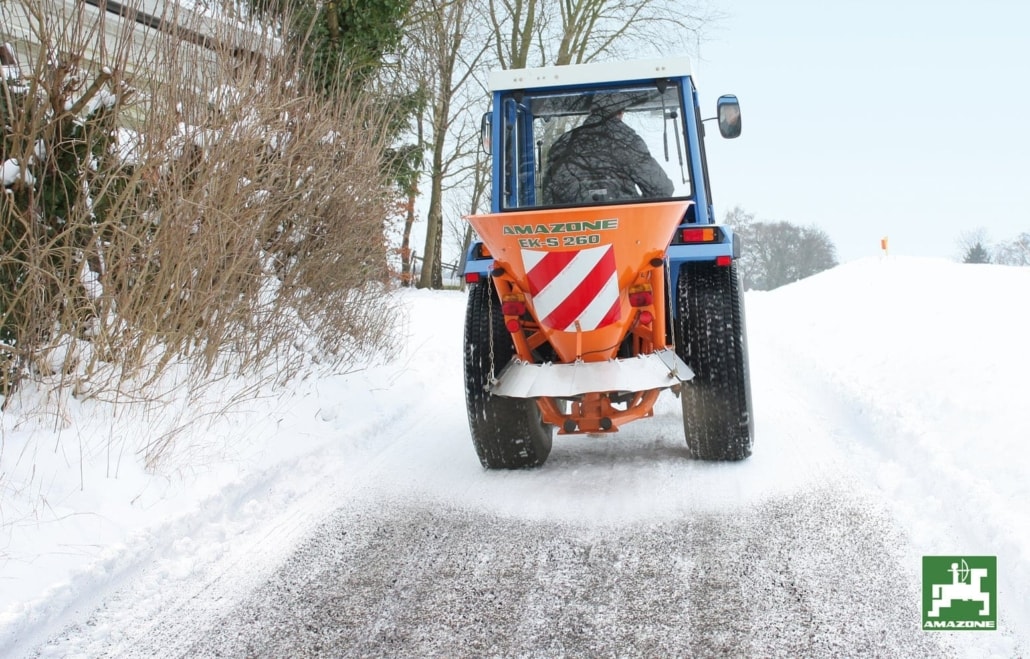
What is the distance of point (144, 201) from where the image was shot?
449 centimetres

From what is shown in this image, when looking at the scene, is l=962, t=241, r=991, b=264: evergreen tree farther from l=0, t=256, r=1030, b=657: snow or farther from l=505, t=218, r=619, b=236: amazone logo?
l=505, t=218, r=619, b=236: amazone logo

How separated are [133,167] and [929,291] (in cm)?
896

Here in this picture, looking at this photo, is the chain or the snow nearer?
the snow

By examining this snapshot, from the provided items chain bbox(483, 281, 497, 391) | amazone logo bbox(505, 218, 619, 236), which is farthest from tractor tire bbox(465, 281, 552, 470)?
amazone logo bbox(505, 218, 619, 236)

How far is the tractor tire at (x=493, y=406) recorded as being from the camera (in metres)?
4.28

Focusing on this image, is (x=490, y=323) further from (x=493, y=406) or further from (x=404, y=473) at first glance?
(x=404, y=473)

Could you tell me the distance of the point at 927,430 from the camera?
4.56 meters

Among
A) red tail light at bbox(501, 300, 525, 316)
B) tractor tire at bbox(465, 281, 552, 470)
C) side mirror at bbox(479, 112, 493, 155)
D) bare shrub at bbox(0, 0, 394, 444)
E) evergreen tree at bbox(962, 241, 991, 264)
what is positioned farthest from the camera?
evergreen tree at bbox(962, 241, 991, 264)

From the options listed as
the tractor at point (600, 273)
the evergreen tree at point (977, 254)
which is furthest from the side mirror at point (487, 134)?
the evergreen tree at point (977, 254)

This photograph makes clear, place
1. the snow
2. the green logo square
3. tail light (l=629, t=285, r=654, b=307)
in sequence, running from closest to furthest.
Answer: the green logo square, the snow, tail light (l=629, t=285, r=654, b=307)

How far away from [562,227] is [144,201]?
7.83 ft

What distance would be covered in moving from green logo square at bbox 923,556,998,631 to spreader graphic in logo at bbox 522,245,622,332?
1.57m

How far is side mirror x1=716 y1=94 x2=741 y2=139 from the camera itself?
14.9 feet

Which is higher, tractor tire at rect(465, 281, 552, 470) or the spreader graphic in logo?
the spreader graphic in logo
